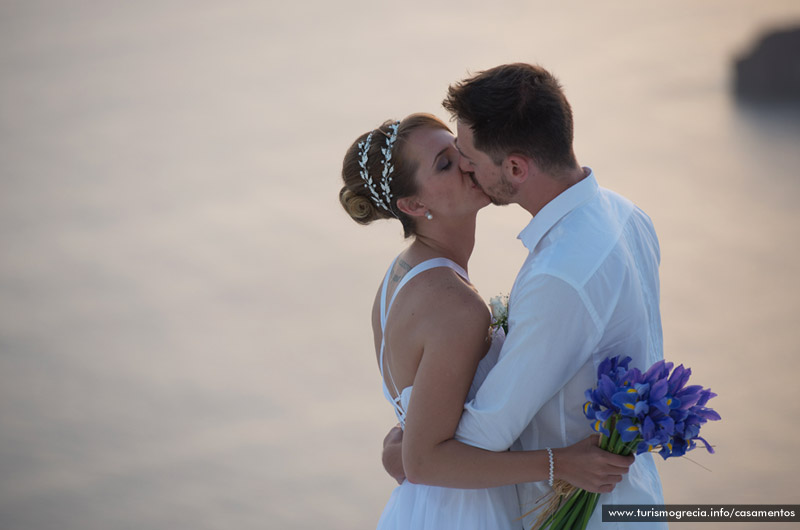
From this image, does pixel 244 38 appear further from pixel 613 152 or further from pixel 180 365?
pixel 180 365

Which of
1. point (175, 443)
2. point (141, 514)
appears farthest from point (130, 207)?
point (141, 514)

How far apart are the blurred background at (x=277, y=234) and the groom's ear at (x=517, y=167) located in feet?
12.8

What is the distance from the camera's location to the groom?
6.93 ft

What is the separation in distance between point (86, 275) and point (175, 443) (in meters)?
3.07

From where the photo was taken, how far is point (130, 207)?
1023 cm

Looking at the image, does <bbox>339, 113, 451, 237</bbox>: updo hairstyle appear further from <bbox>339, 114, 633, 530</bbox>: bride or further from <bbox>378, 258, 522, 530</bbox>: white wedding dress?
<bbox>378, 258, 522, 530</bbox>: white wedding dress

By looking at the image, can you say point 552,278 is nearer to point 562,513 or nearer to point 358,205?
point 562,513

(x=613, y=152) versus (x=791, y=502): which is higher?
(x=613, y=152)

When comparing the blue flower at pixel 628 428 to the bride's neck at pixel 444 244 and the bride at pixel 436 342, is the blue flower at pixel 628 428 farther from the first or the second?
the bride's neck at pixel 444 244

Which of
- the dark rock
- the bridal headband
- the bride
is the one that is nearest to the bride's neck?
the bride

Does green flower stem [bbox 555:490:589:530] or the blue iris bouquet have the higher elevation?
the blue iris bouquet

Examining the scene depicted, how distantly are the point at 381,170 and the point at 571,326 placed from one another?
2.92 ft

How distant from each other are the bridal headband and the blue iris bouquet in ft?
3.04

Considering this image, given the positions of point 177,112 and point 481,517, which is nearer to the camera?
point 481,517
